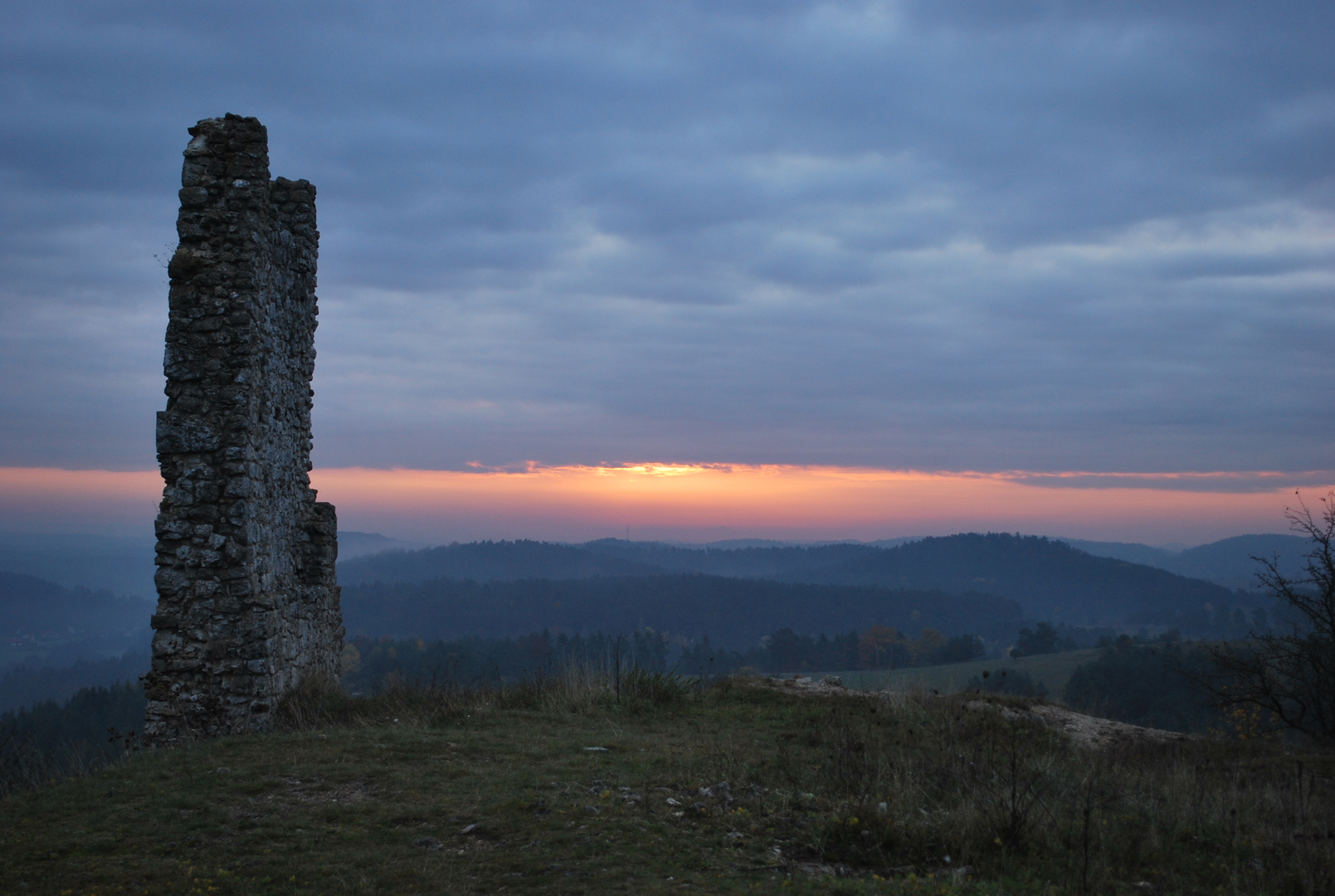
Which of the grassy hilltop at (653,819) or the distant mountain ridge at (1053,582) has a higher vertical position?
the grassy hilltop at (653,819)

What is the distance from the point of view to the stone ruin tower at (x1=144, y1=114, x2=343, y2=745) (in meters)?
8.59

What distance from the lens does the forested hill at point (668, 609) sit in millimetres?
119375

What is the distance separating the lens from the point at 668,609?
129 m

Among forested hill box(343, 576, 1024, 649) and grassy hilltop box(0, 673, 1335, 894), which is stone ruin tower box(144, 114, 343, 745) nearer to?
grassy hilltop box(0, 673, 1335, 894)

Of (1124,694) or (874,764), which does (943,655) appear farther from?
(874,764)

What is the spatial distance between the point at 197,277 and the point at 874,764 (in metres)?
8.81

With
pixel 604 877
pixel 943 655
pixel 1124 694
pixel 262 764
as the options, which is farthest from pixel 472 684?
pixel 943 655

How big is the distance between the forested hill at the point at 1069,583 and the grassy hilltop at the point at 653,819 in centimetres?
14752

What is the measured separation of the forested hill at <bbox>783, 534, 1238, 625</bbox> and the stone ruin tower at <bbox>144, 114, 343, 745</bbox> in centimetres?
15034

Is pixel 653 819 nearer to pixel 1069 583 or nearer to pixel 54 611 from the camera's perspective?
pixel 1069 583

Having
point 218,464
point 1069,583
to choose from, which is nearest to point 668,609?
point 1069,583

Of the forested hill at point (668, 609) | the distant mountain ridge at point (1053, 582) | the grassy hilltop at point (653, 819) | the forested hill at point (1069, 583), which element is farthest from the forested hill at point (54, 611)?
the grassy hilltop at point (653, 819)

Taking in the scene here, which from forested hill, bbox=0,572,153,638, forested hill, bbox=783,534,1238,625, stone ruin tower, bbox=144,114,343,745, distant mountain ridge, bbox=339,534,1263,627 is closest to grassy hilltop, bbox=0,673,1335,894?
stone ruin tower, bbox=144,114,343,745

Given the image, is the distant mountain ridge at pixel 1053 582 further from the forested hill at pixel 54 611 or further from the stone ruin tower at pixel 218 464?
the stone ruin tower at pixel 218 464
